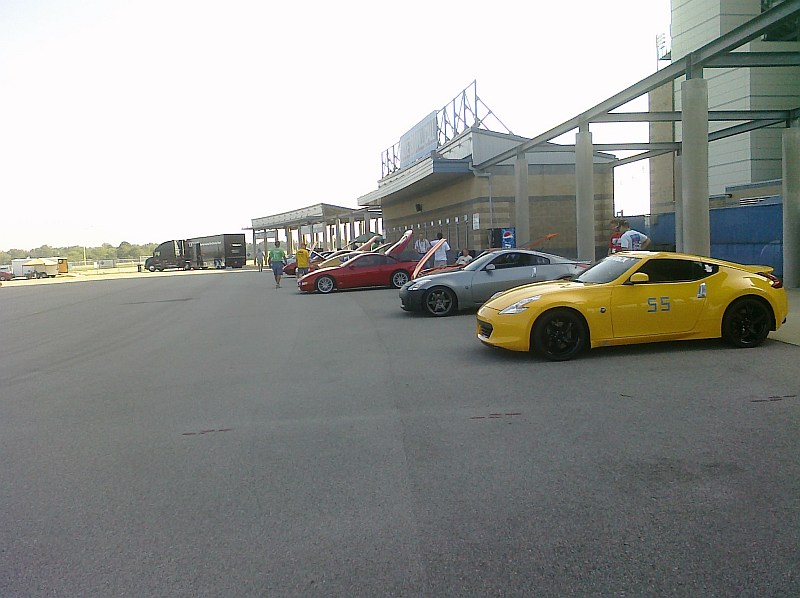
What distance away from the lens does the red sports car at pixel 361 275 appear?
2306 centimetres

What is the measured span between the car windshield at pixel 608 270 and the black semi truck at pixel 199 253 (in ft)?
207

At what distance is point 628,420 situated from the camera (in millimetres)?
5938

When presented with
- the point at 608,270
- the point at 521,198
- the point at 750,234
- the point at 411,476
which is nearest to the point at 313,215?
the point at 521,198

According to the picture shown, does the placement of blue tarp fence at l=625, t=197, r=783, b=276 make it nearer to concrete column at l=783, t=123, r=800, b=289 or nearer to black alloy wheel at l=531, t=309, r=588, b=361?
concrete column at l=783, t=123, r=800, b=289

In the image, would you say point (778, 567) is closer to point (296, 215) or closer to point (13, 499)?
point (13, 499)

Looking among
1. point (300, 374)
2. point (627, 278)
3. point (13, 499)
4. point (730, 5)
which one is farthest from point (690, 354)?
point (730, 5)

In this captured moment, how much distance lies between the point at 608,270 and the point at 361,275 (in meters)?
14.3

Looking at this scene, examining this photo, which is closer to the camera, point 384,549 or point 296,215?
point 384,549

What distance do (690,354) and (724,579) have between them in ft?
19.7

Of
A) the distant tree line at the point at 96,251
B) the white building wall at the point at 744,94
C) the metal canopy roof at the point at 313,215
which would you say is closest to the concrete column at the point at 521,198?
the white building wall at the point at 744,94

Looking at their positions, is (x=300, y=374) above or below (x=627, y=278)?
below

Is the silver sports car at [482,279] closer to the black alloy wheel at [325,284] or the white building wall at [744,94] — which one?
the black alloy wheel at [325,284]

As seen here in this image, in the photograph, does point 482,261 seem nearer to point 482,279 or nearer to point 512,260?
point 482,279

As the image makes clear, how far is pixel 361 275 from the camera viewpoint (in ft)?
75.9
